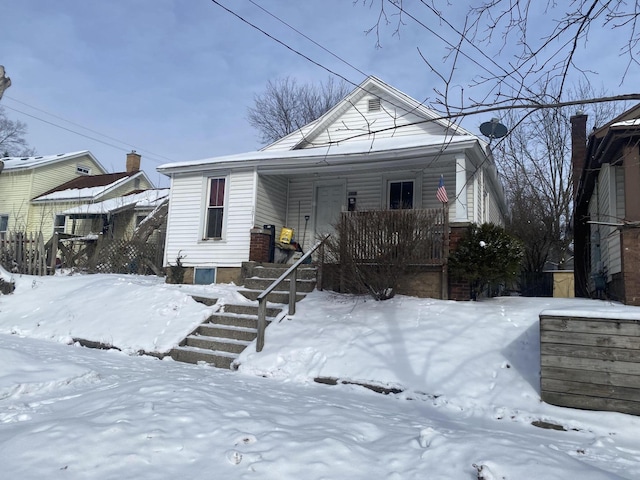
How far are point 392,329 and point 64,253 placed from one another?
46.0 feet

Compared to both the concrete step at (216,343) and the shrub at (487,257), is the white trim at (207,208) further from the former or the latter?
the shrub at (487,257)

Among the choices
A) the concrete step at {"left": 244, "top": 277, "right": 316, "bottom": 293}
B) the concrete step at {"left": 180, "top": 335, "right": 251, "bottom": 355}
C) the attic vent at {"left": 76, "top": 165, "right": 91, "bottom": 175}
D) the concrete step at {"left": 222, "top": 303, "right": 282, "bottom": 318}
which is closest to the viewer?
the concrete step at {"left": 180, "top": 335, "right": 251, "bottom": 355}

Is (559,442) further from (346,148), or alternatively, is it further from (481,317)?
(346,148)

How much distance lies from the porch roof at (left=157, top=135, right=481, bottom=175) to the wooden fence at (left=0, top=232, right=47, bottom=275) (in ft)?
15.6

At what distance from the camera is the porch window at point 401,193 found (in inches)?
482

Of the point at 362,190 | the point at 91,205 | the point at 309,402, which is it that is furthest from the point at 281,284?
the point at 91,205

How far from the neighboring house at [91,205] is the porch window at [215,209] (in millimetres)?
10540

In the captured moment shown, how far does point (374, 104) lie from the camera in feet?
46.2

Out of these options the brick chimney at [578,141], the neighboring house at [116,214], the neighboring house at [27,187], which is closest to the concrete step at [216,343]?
the brick chimney at [578,141]

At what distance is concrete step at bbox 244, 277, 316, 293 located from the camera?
9.94m

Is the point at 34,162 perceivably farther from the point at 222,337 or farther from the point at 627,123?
the point at 627,123

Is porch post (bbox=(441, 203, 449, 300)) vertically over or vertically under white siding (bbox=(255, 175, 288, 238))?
under

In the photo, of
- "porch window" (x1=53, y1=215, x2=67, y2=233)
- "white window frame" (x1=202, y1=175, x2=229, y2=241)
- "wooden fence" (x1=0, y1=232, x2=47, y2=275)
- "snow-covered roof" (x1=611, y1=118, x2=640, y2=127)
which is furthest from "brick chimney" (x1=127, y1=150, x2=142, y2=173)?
"snow-covered roof" (x1=611, y1=118, x2=640, y2=127)

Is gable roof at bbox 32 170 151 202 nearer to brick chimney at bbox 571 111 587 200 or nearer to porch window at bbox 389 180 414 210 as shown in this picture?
porch window at bbox 389 180 414 210
